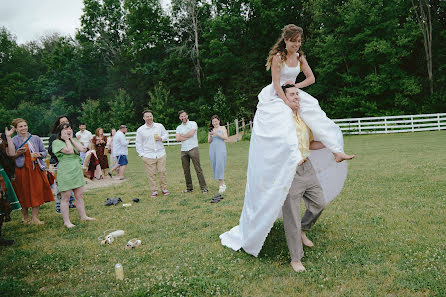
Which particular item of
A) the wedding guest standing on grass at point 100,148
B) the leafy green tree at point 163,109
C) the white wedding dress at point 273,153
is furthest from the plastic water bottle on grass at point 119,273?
the leafy green tree at point 163,109

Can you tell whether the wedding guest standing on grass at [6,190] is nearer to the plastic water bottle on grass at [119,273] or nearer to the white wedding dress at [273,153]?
the plastic water bottle on grass at [119,273]

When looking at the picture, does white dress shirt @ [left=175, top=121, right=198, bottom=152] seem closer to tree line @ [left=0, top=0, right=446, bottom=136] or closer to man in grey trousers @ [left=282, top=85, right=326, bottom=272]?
man in grey trousers @ [left=282, top=85, right=326, bottom=272]

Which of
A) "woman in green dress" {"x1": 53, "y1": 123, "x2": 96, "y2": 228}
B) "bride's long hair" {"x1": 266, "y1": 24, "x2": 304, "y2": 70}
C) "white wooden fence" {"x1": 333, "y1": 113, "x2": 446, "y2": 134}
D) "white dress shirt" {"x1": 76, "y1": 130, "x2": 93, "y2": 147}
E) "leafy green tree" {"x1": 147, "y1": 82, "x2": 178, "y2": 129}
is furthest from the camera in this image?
"leafy green tree" {"x1": 147, "y1": 82, "x2": 178, "y2": 129}

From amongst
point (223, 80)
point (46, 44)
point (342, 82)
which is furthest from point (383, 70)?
point (46, 44)

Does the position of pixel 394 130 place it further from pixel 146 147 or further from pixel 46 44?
pixel 46 44

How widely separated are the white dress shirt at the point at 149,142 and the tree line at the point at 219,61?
2442cm

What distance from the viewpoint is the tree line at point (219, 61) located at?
32.3 metres

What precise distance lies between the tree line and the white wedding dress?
2915 centimetres

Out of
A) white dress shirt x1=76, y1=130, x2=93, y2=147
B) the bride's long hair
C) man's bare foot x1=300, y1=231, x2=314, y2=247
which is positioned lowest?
man's bare foot x1=300, y1=231, x2=314, y2=247

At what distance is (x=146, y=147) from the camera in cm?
920

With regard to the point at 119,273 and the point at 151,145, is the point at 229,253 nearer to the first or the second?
the point at 119,273

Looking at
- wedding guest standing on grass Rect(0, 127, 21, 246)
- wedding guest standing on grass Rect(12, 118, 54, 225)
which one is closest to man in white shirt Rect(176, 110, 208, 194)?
wedding guest standing on grass Rect(12, 118, 54, 225)

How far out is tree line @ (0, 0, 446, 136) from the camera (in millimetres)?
32281

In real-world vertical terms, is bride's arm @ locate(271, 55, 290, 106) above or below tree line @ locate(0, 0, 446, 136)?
below
